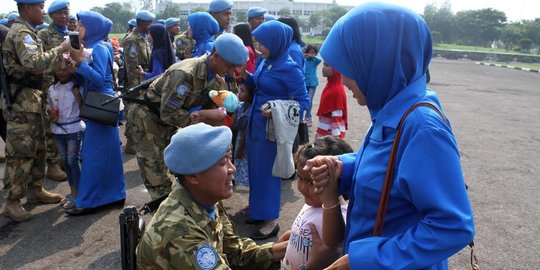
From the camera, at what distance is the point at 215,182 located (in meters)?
1.90

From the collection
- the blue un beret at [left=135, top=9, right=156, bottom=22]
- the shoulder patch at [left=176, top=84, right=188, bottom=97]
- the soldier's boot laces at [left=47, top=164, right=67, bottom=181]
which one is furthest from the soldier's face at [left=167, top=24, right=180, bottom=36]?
the shoulder patch at [left=176, top=84, right=188, bottom=97]

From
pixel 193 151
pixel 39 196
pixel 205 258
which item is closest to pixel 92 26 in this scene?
pixel 39 196

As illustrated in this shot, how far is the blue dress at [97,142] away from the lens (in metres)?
4.07

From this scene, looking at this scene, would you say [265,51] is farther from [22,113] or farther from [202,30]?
[22,113]

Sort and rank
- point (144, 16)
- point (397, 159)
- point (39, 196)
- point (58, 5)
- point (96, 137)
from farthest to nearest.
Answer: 1. point (144, 16)
2. point (58, 5)
3. point (39, 196)
4. point (96, 137)
5. point (397, 159)

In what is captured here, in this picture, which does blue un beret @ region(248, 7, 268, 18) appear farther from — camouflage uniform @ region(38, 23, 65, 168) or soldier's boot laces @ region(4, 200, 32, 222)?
soldier's boot laces @ region(4, 200, 32, 222)

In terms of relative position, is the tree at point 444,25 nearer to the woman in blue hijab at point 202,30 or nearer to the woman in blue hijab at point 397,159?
the woman in blue hijab at point 202,30

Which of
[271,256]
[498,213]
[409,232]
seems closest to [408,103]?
[409,232]

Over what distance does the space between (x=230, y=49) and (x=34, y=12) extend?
227 cm

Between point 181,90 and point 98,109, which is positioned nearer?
point 181,90

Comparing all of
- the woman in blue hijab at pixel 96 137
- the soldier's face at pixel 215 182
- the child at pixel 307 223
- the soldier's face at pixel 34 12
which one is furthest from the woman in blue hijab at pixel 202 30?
the soldier's face at pixel 215 182

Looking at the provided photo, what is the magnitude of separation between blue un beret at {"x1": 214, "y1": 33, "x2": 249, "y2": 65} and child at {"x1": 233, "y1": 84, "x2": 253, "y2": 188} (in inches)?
37.0

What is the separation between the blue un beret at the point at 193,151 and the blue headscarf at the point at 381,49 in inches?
25.7

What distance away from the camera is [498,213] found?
15.4 ft
